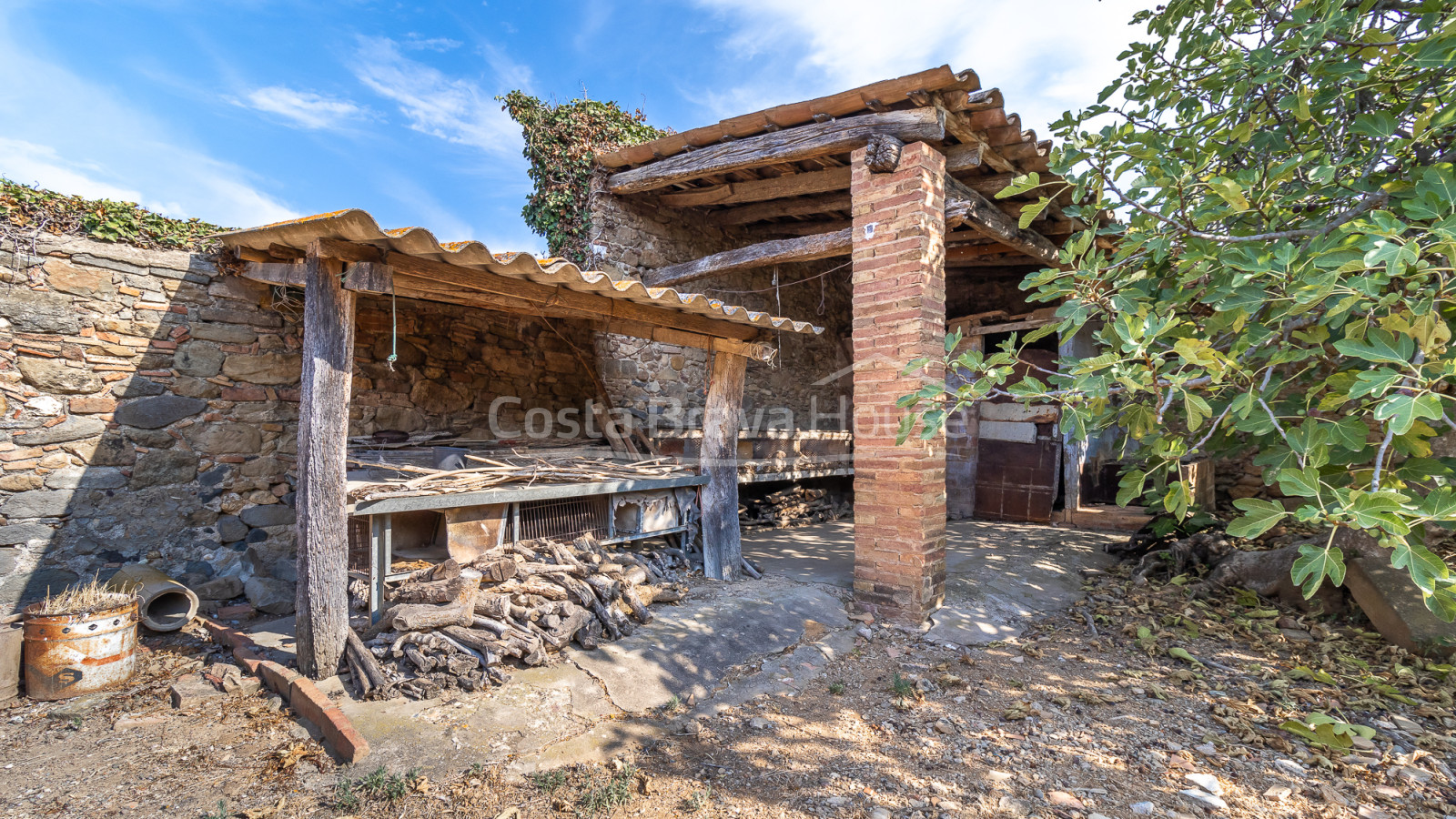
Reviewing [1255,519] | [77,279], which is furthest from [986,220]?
[77,279]

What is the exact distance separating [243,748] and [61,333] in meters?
3.35

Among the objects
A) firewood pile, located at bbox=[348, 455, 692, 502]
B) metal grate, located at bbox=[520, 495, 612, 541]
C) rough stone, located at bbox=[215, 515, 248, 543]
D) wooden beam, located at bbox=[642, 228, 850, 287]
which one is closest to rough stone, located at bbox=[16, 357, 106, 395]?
rough stone, located at bbox=[215, 515, 248, 543]

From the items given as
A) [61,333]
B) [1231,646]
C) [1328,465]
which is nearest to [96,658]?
[61,333]

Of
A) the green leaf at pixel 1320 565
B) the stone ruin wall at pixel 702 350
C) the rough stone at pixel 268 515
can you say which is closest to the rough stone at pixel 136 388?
the rough stone at pixel 268 515

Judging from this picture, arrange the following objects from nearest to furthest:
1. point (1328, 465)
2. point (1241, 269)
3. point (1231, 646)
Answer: point (1241, 269) → point (1328, 465) → point (1231, 646)

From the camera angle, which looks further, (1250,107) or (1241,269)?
(1250,107)

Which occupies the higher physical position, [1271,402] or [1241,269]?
[1241,269]

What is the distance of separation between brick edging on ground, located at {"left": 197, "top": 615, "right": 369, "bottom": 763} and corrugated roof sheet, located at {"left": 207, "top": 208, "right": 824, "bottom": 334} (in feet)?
7.48

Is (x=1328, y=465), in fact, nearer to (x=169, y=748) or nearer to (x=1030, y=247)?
(x=1030, y=247)

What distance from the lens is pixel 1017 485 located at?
28.1 ft

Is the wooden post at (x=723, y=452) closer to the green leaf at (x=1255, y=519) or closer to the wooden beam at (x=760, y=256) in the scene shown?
the wooden beam at (x=760, y=256)

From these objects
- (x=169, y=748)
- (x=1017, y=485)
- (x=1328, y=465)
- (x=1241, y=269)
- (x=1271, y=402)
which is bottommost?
(x=169, y=748)

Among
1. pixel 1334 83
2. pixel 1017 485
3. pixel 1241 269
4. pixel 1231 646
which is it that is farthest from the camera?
pixel 1017 485

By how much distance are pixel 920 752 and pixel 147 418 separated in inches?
217
